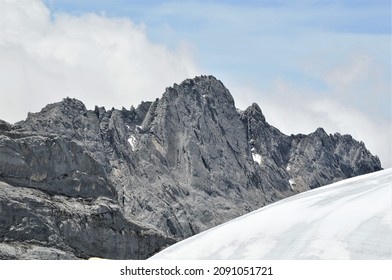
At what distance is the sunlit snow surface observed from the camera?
132 ft

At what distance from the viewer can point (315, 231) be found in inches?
1666

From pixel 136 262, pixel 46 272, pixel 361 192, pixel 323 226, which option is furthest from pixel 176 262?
pixel 361 192

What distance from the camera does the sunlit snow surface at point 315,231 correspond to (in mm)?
40250

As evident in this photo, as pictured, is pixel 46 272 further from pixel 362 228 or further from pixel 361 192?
pixel 361 192

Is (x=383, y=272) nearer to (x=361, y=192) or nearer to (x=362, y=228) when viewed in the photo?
(x=362, y=228)

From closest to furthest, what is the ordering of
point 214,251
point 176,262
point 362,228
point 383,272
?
point 383,272 < point 176,262 < point 362,228 < point 214,251

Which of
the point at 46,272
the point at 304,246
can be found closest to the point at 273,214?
the point at 304,246

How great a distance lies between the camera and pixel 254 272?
117 ft

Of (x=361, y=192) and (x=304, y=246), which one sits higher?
(x=361, y=192)

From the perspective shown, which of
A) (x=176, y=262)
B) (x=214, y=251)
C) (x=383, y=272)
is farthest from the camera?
(x=214, y=251)

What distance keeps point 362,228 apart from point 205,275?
8525 mm

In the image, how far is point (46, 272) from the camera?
119 feet

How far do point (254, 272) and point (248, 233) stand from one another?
890cm

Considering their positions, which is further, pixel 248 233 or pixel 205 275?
pixel 248 233
